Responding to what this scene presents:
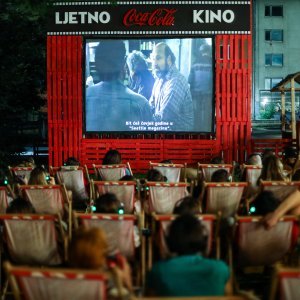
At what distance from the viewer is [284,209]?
5086mm

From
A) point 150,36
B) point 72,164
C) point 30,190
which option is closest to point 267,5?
point 150,36

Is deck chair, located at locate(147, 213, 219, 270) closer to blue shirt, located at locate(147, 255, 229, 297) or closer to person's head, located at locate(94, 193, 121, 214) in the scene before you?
person's head, located at locate(94, 193, 121, 214)

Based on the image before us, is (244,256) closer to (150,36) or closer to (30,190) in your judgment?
(30,190)

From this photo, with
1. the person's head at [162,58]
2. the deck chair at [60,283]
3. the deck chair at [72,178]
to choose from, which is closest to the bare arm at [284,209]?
the deck chair at [60,283]

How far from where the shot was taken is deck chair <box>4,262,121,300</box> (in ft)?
9.68

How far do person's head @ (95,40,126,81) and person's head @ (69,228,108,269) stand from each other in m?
11.8

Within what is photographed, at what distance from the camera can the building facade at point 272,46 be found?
161 feet

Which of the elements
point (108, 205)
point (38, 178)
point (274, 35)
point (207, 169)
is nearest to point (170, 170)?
point (207, 169)

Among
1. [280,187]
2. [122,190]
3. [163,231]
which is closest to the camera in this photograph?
[163,231]

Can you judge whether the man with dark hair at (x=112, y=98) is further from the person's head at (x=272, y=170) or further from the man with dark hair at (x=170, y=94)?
the person's head at (x=272, y=170)

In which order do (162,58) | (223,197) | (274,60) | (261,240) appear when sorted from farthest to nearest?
1. (274,60)
2. (162,58)
3. (223,197)
4. (261,240)

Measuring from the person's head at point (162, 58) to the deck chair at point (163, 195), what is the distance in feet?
26.6

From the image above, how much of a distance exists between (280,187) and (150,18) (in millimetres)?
8971

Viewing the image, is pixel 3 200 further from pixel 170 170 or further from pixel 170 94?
pixel 170 94
